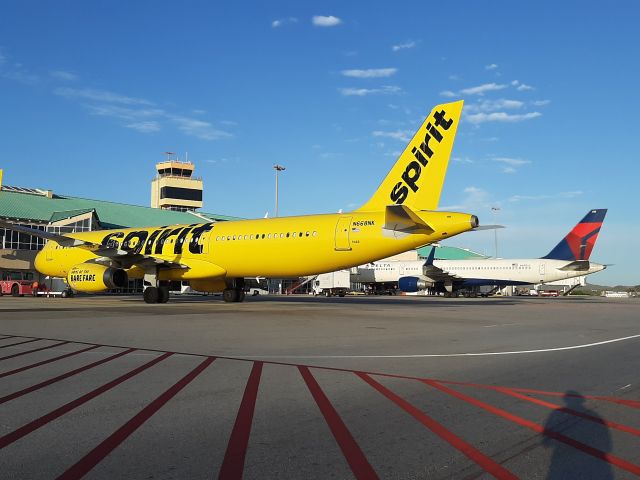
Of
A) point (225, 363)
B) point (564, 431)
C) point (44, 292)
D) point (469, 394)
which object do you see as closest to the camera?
point (564, 431)

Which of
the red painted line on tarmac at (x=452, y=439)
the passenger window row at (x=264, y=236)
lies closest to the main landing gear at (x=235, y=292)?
the passenger window row at (x=264, y=236)

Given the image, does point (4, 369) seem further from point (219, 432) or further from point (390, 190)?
point (390, 190)

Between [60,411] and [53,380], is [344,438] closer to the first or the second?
[60,411]

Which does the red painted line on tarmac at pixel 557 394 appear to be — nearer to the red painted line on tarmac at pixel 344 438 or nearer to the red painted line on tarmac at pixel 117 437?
the red painted line on tarmac at pixel 344 438

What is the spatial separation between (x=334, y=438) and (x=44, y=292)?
44.0 m

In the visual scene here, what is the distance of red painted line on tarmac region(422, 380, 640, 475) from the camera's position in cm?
417

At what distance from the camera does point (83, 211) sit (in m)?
51.5

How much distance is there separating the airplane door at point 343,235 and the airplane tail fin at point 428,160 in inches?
73.7

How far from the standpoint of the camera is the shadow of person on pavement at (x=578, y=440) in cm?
395

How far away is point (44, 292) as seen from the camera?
4278cm

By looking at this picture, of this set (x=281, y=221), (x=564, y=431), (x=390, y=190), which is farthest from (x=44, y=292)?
(x=564, y=431)

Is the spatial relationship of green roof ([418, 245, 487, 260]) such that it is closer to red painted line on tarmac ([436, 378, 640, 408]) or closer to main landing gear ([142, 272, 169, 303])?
main landing gear ([142, 272, 169, 303])

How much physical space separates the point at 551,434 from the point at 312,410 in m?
2.29

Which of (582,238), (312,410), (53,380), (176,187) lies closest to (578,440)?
(312,410)
